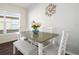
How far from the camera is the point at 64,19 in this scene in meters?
1.45

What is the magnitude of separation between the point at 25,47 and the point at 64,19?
2.46ft

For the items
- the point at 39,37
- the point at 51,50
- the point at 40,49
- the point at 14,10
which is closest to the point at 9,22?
the point at 14,10

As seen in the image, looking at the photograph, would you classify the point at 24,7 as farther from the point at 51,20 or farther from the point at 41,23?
the point at 51,20

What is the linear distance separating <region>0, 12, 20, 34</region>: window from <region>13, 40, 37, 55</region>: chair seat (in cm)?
21

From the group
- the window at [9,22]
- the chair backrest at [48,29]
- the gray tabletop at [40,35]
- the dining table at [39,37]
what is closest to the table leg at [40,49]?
the dining table at [39,37]

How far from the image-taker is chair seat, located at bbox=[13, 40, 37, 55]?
4.64 feet

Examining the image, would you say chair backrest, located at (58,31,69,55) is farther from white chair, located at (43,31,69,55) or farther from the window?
the window

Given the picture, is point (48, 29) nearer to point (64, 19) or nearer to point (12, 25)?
point (64, 19)

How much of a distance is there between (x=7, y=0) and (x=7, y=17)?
0.82ft

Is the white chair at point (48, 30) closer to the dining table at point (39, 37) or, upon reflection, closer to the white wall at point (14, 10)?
the dining table at point (39, 37)

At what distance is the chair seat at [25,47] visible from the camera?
142cm

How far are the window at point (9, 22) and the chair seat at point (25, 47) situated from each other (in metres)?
0.21

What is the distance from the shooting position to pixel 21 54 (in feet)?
4.67
